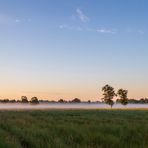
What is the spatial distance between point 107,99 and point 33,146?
126m

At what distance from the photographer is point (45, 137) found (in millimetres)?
15492

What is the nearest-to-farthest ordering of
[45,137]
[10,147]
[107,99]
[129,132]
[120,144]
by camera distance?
[10,147]
[120,144]
[45,137]
[129,132]
[107,99]

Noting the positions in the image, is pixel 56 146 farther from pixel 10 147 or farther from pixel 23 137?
pixel 23 137

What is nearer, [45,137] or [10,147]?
[10,147]

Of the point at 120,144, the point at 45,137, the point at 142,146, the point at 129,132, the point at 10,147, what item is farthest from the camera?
the point at 129,132

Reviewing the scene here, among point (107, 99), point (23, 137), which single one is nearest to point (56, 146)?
point (23, 137)

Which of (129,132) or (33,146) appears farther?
(129,132)

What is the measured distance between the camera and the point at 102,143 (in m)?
14.6

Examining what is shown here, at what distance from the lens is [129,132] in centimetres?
1828

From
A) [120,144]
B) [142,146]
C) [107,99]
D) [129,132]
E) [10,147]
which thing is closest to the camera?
[10,147]

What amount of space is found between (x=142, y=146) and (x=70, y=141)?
9.53ft

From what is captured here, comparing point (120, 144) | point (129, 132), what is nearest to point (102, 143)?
point (120, 144)

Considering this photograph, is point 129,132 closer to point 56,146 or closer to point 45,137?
point 45,137

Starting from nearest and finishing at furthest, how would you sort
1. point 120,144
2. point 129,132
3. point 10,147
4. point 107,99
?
point 10,147, point 120,144, point 129,132, point 107,99
